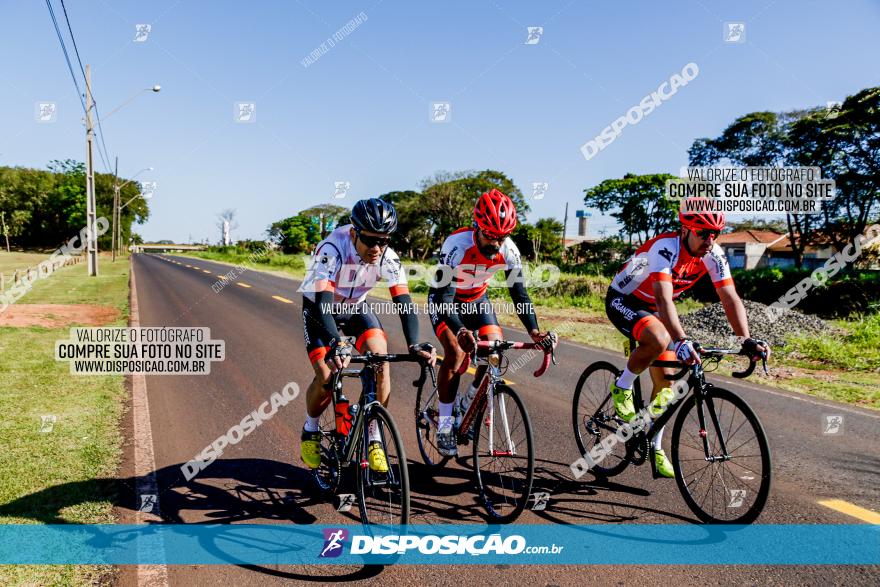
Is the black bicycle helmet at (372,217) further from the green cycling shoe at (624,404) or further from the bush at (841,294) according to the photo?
the bush at (841,294)

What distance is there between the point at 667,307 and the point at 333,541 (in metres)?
3.03

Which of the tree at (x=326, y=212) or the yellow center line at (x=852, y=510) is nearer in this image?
the yellow center line at (x=852, y=510)

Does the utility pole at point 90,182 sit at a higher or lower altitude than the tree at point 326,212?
lower

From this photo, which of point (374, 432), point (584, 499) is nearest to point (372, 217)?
point (374, 432)

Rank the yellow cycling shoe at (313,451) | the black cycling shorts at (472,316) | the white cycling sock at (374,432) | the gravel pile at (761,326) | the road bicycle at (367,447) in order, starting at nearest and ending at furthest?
the road bicycle at (367,447), the white cycling sock at (374,432), the yellow cycling shoe at (313,451), the black cycling shorts at (472,316), the gravel pile at (761,326)

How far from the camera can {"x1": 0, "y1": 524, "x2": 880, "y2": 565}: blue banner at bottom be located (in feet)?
11.0

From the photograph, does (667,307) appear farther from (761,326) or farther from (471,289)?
(761,326)

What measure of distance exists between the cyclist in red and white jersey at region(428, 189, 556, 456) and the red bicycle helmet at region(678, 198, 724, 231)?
1.38m

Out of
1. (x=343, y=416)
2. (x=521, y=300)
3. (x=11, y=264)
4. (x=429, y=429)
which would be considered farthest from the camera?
(x=11, y=264)

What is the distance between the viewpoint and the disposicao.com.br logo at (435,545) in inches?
136

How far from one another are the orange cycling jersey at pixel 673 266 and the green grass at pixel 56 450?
4386 mm

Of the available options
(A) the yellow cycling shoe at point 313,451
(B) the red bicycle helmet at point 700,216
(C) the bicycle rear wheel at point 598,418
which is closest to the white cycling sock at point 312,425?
(A) the yellow cycling shoe at point 313,451

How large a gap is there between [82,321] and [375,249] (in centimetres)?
1200

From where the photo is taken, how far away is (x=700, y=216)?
423 cm
